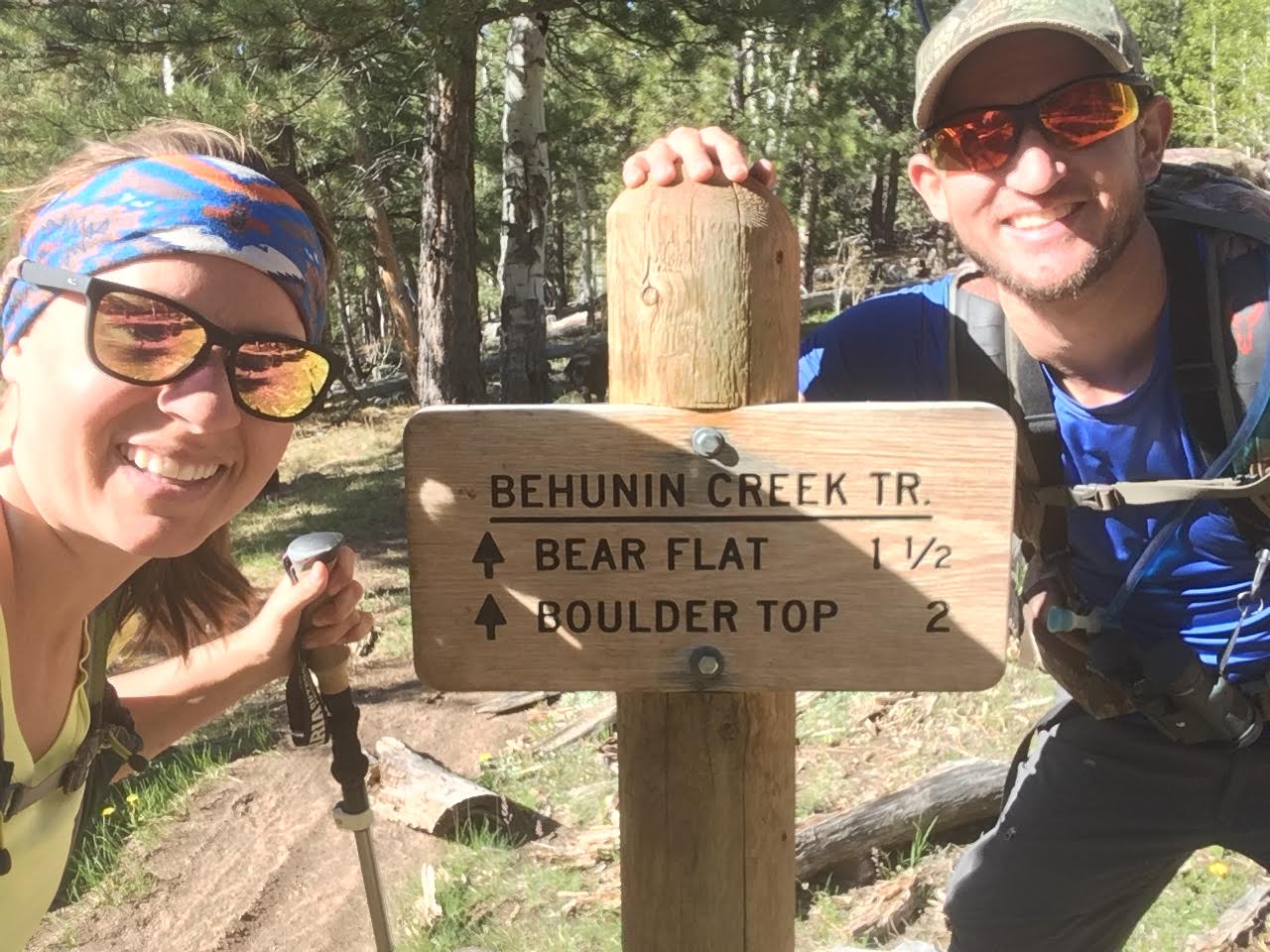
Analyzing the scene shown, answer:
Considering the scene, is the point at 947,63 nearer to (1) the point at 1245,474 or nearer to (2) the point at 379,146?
(1) the point at 1245,474

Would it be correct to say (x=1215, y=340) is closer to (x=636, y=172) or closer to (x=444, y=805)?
(x=636, y=172)

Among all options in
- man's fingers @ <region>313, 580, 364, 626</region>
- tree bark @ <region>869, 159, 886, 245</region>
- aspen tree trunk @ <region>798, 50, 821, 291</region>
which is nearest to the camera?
man's fingers @ <region>313, 580, 364, 626</region>

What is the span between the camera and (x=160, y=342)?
1367 millimetres

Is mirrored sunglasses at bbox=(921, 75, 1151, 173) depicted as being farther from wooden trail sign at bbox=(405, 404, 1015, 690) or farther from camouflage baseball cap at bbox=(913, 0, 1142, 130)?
wooden trail sign at bbox=(405, 404, 1015, 690)

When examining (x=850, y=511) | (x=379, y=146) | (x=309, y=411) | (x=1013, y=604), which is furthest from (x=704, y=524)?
(x=379, y=146)

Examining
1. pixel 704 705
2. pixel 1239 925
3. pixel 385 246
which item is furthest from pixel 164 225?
pixel 385 246

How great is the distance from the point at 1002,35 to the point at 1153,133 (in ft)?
1.27

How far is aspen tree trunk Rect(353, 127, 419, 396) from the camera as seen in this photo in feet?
37.1

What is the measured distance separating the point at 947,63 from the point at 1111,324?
1.95 feet

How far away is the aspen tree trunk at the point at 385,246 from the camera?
445 inches

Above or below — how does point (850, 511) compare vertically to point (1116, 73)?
below

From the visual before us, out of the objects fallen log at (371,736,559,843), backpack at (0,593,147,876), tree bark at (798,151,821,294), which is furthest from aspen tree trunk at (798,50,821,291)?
backpack at (0,593,147,876)

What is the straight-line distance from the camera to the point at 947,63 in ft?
6.31

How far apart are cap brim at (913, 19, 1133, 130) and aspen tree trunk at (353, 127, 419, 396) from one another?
365 inches
